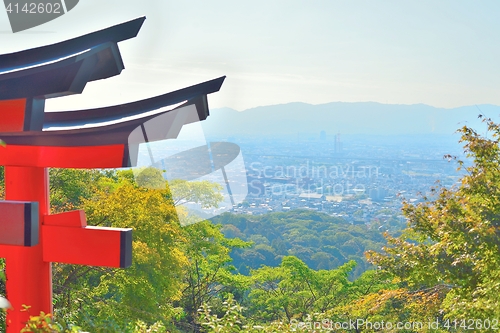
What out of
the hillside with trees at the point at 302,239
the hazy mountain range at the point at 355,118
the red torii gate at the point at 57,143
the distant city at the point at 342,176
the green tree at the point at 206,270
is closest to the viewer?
the red torii gate at the point at 57,143

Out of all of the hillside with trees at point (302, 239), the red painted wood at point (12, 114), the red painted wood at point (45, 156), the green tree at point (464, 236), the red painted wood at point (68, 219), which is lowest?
the hillside with trees at point (302, 239)

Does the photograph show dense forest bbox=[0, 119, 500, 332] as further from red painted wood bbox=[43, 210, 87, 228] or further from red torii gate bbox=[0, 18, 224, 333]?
red painted wood bbox=[43, 210, 87, 228]

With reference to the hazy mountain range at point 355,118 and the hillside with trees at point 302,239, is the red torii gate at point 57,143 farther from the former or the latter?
the hazy mountain range at point 355,118

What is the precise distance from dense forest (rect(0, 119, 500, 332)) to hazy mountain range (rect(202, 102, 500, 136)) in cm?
2279

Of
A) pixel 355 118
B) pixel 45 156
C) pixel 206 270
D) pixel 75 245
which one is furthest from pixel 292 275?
pixel 355 118

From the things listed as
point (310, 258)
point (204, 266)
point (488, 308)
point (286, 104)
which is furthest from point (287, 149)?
point (488, 308)

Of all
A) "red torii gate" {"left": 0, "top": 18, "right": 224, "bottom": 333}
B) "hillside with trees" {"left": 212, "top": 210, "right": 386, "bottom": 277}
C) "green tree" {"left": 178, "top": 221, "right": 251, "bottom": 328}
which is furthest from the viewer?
"hillside with trees" {"left": 212, "top": 210, "right": 386, "bottom": 277}

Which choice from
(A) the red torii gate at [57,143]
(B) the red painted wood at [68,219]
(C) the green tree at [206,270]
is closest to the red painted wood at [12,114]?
(A) the red torii gate at [57,143]

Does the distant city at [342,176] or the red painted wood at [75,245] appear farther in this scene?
the distant city at [342,176]

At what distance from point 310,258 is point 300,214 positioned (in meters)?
4.41

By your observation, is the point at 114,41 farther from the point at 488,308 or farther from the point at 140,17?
the point at 488,308

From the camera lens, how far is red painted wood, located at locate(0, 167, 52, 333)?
8.70 ft

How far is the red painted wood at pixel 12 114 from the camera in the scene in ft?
7.54

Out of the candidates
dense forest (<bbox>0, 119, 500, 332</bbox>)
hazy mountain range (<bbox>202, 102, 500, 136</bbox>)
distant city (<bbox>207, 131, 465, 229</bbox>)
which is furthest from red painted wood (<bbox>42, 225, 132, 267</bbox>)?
hazy mountain range (<bbox>202, 102, 500, 136</bbox>)
